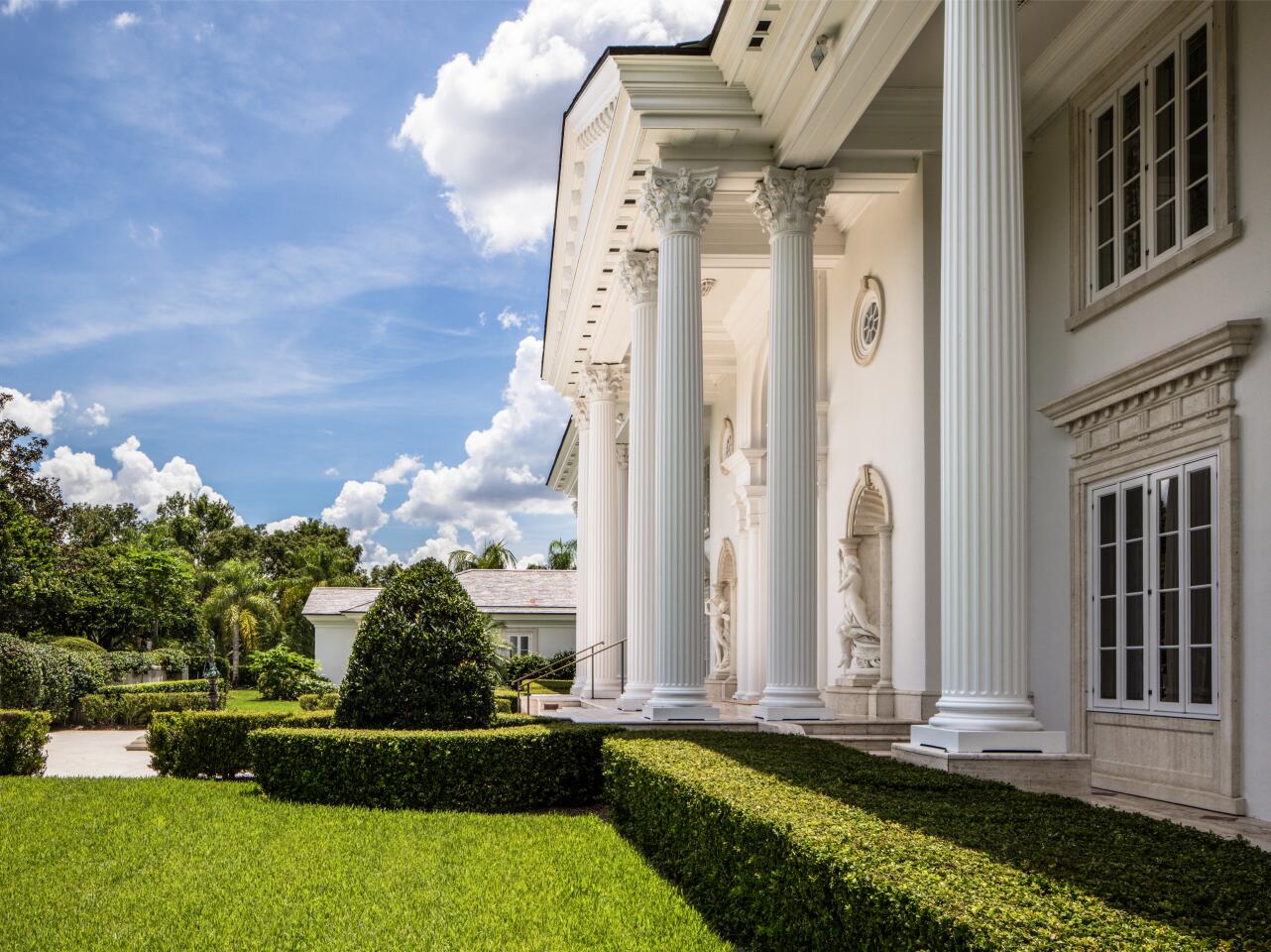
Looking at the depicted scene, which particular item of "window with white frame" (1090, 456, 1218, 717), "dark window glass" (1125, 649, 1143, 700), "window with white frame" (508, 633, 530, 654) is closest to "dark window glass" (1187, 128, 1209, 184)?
"window with white frame" (1090, 456, 1218, 717)

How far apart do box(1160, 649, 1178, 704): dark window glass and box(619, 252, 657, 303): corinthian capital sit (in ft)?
32.9

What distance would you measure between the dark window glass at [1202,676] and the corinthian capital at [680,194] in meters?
8.44

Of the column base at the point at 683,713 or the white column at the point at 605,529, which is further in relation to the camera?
the white column at the point at 605,529

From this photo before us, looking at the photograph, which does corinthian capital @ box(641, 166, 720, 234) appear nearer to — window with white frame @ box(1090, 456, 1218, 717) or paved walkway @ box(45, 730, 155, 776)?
window with white frame @ box(1090, 456, 1218, 717)

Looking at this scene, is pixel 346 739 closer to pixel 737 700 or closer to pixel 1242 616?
pixel 1242 616

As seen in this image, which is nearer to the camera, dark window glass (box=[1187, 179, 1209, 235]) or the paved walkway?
dark window glass (box=[1187, 179, 1209, 235])

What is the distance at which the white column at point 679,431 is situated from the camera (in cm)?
1591

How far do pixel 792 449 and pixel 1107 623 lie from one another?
14.5 feet

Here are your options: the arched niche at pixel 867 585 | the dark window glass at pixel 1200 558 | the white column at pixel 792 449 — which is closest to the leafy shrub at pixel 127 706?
the arched niche at pixel 867 585

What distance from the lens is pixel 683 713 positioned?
15.5 metres

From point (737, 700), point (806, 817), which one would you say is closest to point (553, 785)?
point (806, 817)

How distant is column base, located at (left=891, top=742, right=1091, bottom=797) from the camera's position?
917 cm

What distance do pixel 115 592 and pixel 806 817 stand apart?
157 feet

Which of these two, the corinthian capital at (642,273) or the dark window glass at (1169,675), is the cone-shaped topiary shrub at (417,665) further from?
the dark window glass at (1169,675)
